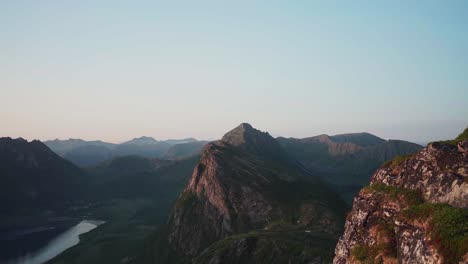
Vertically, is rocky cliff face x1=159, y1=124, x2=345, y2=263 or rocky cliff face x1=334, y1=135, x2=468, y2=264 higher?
rocky cliff face x1=334, y1=135, x2=468, y2=264

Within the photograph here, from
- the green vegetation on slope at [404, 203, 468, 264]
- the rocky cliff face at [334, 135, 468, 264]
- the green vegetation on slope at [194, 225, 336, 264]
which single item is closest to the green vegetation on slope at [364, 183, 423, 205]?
the rocky cliff face at [334, 135, 468, 264]

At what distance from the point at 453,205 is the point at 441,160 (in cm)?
623

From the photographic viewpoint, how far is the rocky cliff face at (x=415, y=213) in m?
30.8

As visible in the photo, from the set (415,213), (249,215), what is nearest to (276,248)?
(249,215)

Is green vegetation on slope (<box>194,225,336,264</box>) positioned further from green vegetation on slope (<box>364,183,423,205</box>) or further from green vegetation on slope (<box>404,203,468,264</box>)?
green vegetation on slope (<box>404,203,468,264</box>)

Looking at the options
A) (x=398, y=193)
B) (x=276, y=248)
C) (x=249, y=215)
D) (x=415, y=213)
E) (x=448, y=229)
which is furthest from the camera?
(x=249, y=215)

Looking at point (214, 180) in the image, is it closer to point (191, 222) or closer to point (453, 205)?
point (191, 222)

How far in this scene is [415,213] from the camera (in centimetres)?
3516

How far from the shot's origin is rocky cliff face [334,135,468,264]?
3075 centimetres

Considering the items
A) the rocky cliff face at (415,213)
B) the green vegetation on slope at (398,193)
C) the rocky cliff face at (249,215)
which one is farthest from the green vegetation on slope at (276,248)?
the rocky cliff face at (415,213)

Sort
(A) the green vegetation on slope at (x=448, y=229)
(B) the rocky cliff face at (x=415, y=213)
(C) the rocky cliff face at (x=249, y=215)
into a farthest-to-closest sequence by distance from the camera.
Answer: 1. (C) the rocky cliff face at (x=249, y=215)
2. (B) the rocky cliff face at (x=415, y=213)
3. (A) the green vegetation on slope at (x=448, y=229)

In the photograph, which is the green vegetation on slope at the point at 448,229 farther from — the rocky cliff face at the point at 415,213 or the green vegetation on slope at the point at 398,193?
Answer: the green vegetation on slope at the point at 398,193

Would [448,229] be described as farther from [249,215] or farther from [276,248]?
[249,215]

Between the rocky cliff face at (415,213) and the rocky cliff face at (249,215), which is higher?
the rocky cliff face at (415,213)
